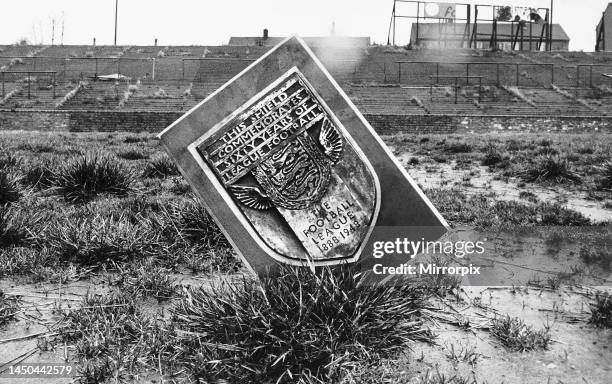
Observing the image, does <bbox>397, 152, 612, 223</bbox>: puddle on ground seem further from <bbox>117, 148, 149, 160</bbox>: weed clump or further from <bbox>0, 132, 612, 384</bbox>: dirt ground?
Result: <bbox>117, 148, 149, 160</bbox>: weed clump

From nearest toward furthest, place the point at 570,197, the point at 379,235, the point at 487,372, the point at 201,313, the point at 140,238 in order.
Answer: the point at 487,372 < the point at 201,313 < the point at 379,235 < the point at 140,238 < the point at 570,197

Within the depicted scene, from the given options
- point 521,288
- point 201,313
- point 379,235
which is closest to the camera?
point 201,313

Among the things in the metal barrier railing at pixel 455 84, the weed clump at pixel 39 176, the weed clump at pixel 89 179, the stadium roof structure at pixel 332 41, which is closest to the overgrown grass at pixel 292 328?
the weed clump at pixel 89 179

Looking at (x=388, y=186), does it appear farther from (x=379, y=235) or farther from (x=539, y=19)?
(x=539, y=19)

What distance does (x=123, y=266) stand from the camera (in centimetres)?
361

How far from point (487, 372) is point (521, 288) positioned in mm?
1156

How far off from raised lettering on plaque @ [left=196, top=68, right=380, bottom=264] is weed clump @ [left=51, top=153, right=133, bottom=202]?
10.4ft

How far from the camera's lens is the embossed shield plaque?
3.06 m

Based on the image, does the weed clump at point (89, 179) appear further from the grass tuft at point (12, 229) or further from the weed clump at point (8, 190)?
the grass tuft at point (12, 229)

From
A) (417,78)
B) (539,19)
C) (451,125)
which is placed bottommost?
(451,125)

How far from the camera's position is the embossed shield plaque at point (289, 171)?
3064 mm

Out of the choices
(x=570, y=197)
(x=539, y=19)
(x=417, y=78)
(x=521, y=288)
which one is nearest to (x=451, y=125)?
(x=417, y=78)

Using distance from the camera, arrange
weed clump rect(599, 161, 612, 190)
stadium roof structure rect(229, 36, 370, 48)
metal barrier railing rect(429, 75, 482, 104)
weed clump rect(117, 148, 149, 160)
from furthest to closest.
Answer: stadium roof structure rect(229, 36, 370, 48), metal barrier railing rect(429, 75, 482, 104), weed clump rect(117, 148, 149, 160), weed clump rect(599, 161, 612, 190)

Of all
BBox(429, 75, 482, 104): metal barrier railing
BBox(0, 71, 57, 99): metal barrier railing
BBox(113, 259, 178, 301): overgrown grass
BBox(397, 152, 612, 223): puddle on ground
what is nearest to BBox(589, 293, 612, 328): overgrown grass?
BBox(113, 259, 178, 301): overgrown grass
